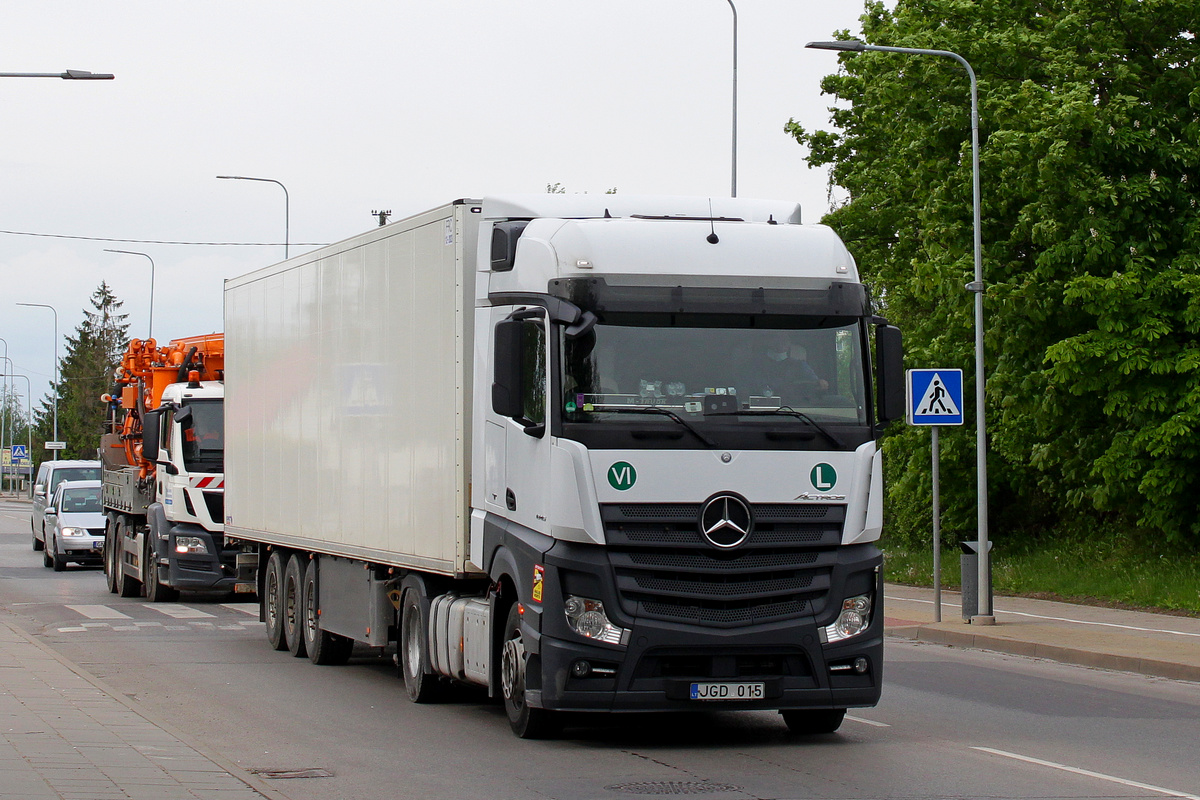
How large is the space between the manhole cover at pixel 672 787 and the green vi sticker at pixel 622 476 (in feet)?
6.01

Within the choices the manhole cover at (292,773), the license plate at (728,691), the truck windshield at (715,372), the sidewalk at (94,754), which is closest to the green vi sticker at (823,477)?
the truck windshield at (715,372)

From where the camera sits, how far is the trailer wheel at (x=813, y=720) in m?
11.2

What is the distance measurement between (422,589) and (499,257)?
2.89 meters

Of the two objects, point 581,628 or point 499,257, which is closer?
point 581,628

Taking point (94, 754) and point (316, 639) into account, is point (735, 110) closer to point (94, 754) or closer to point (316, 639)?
point (316, 639)

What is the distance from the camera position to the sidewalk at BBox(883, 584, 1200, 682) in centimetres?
1595

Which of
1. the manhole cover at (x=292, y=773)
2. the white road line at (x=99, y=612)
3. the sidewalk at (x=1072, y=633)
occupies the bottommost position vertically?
the white road line at (x=99, y=612)

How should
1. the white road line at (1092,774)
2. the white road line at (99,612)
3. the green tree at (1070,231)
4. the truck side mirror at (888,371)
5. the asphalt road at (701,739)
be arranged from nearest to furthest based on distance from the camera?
the white road line at (1092,774)
the asphalt road at (701,739)
the truck side mirror at (888,371)
the white road line at (99,612)
the green tree at (1070,231)

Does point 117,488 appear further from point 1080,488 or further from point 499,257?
point 499,257

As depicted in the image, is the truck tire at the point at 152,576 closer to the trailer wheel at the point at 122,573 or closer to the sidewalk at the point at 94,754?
the trailer wheel at the point at 122,573

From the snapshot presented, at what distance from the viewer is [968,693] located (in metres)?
13.8

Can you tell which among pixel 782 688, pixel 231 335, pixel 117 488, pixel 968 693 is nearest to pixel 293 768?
pixel 782 688

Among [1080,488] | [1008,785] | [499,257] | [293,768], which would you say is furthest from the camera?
[1080,488]

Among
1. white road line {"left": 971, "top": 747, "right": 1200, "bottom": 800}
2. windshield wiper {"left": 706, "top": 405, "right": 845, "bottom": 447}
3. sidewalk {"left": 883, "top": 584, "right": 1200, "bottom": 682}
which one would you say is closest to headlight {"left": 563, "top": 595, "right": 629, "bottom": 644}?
windshield wiper {"left": 706, "top": 405, "right": 845, "bottom": 447}
